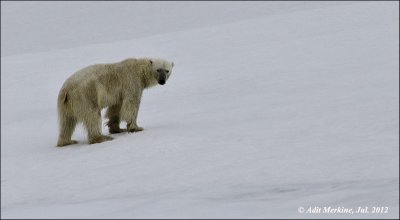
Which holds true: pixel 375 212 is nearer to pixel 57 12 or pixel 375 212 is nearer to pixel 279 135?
pixel 279 135

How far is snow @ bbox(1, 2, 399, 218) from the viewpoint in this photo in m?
4.70

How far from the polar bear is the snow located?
22 cm

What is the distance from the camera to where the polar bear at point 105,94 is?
716 cm

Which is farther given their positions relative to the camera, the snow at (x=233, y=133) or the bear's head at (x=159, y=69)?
the bear's head at (x=159, y=69)

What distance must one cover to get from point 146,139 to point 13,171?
50.0 inches

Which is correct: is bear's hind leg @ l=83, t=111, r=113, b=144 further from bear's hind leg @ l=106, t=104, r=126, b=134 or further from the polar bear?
bear's hind leg @ l=106, t=104, r=126, b=134

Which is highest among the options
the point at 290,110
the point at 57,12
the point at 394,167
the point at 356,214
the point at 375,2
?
the point at 57,12

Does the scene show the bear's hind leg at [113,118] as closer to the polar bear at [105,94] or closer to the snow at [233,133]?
the polar bear at [105,94]

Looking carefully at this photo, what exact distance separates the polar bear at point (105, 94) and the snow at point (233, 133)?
223 millimetres

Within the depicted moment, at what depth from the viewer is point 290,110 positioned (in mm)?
8172

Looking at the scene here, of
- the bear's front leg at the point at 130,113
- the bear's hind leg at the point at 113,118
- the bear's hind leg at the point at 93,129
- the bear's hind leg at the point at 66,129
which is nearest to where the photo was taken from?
the bear's hind leg at the point at 93,129

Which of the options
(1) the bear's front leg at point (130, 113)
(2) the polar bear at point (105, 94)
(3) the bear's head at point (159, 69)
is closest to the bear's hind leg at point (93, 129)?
(2) the polar bear at point (105, 94)

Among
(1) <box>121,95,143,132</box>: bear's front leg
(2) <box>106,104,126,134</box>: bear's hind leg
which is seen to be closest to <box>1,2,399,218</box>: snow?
(1) <box>121,95,143,132</box>: bear's front leg

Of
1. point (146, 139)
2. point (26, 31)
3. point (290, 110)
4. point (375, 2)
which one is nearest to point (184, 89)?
point (290, 110)
